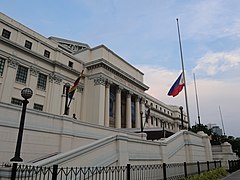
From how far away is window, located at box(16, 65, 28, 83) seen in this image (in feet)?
→ 91.7

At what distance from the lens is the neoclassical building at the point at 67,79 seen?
26906mm

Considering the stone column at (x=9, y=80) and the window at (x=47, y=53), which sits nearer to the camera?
the stone column at (x=9, y=80)

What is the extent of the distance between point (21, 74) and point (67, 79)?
7392 millimetres

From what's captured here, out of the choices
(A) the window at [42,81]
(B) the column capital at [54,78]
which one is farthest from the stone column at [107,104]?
(A) the window at [42,81]

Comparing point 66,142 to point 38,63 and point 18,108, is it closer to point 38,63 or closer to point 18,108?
point 18,108

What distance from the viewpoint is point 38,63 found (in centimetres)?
3034

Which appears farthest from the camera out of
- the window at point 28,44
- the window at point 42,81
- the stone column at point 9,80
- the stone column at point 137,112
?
the stone column at point 137,112

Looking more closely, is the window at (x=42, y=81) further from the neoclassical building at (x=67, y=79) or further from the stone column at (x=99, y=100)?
the stone column at (x=99, y=100)

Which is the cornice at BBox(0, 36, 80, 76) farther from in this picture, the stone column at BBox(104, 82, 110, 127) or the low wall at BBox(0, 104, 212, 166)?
the low wall at BBox(0, 104, 212, 166)

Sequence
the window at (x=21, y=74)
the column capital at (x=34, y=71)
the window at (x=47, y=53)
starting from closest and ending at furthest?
the window at (x=21, y=74) < the column capital at (x=34, y=71) < the window at (x=47, y=53)

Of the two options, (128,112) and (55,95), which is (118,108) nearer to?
(128,112)

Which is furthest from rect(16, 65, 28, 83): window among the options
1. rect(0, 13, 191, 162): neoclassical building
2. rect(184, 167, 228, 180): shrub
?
rect(184, 167, 228, 180): shrub

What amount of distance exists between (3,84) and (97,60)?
49.6 feet

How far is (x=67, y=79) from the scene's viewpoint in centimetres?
3406
